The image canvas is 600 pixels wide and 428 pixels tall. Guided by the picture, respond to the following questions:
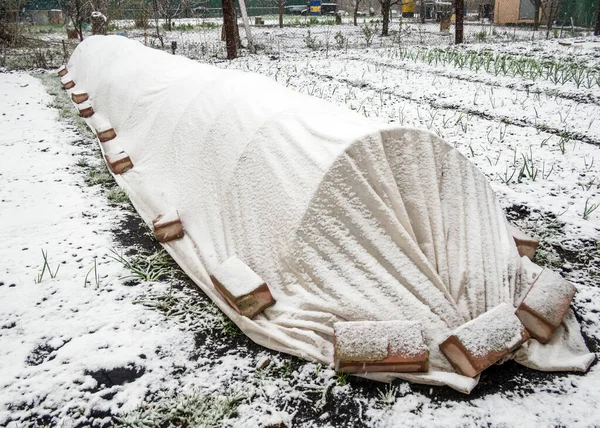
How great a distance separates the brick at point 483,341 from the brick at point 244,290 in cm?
86

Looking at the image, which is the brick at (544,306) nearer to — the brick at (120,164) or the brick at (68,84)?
the brick at (120,164)

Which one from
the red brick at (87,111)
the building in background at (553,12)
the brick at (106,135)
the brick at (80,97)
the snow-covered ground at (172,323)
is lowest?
the snow-covered ground at (172,323)

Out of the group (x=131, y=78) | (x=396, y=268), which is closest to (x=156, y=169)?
(x=131, y=78)

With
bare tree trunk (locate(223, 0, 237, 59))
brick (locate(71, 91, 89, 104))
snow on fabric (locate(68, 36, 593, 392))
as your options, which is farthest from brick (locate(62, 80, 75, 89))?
snow on fabric (locate(68, 36, 593, 392))

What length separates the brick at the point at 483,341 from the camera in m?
1.68

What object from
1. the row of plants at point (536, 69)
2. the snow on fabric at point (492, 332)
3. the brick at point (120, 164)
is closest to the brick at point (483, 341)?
the snow on fabric at point (492, 332)

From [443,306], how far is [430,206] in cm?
51

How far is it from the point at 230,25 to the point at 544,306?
968 centimetres

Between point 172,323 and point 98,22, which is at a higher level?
point 98,22

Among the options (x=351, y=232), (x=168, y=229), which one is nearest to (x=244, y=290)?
(x=351, y=232)

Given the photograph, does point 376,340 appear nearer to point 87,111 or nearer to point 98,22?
point 87,111

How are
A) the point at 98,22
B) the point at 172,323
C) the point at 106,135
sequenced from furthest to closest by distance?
1. the point at 98,22
2. the point at 106,135
3. the point at 172,323

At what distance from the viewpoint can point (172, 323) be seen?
2.13m

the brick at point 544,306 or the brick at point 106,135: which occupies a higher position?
the brick at point 106,135
